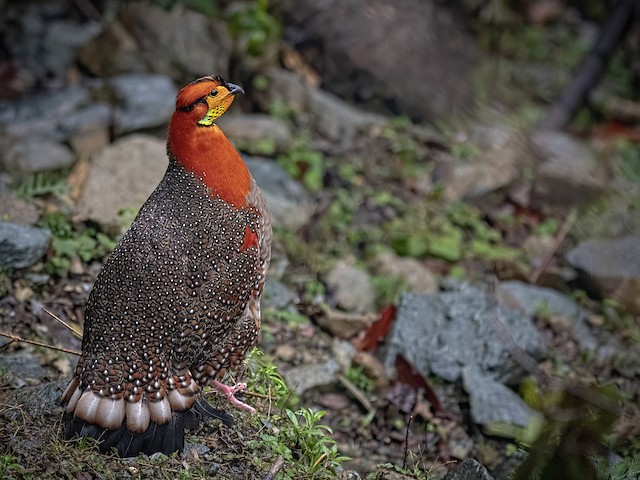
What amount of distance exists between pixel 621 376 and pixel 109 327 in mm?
3660

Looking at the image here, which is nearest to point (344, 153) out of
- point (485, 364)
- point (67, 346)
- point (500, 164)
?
point (500, 164)

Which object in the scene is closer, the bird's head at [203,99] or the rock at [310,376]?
the bird's head at [203,99]

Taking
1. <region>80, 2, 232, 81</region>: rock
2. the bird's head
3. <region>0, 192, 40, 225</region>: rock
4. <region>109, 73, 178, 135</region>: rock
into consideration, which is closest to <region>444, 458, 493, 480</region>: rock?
the bird's head

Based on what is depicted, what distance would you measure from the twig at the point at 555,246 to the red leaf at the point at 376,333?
151 cm

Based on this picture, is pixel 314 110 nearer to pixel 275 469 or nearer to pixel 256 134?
pixel 256 134

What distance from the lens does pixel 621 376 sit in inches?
220

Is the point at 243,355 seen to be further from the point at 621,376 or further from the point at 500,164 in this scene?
the point at 500,164

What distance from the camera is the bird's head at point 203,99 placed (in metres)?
3.68

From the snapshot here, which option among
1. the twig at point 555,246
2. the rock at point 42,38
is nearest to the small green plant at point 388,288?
the twig at point 555,246

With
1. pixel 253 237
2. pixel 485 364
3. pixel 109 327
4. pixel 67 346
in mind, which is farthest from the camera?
pixel 485 364

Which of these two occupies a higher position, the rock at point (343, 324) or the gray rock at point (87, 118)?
the rock at point (343, 324)

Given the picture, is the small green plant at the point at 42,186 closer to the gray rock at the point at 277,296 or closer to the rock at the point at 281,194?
the rock at the point at 281,194

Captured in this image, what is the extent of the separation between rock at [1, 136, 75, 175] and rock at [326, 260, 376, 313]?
84.7 inches

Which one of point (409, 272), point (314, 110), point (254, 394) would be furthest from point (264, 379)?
point (314, 110)
